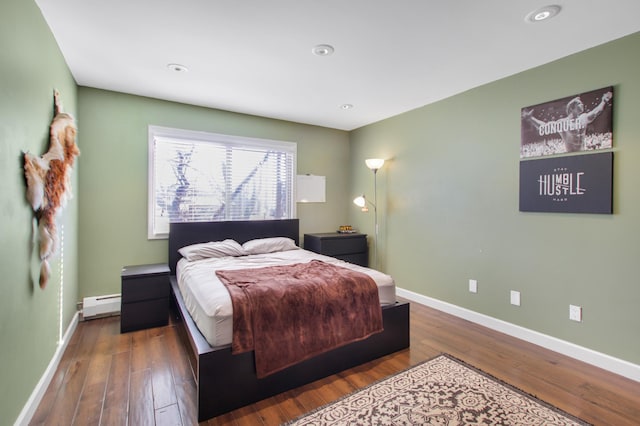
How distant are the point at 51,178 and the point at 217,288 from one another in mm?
1356

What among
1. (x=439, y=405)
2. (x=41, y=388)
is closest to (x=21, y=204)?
(x=41, y=388)

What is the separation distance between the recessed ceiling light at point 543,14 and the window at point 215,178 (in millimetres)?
3207

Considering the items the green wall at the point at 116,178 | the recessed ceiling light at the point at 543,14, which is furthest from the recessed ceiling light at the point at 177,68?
the recessed ceiling light at the point at 543,14

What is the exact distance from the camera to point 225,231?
4004 millimetres

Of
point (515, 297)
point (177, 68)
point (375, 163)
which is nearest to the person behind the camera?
point (177, 68)

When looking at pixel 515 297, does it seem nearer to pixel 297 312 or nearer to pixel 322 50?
pixel 297 312

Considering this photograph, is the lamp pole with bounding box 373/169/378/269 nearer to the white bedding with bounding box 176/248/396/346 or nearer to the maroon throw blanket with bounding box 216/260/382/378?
the white bedding with bounding box 176/248/396/346

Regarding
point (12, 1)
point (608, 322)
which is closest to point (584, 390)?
point (608, 322)

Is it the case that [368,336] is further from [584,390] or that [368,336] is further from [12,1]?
[12,1]

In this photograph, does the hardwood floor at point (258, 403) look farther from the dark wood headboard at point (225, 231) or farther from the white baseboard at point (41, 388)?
the dark wood headboard at point (225, 231)

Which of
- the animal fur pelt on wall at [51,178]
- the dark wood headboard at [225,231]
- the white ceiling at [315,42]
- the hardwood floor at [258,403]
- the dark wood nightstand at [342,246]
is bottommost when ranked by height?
the hardwood floor at [258,403]

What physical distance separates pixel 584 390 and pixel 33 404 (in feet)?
11.5

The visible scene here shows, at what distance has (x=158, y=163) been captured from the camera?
3725 mm

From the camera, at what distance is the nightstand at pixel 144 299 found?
3004mm
